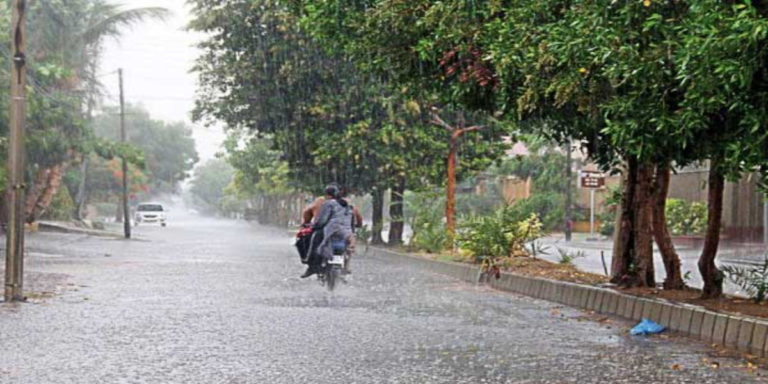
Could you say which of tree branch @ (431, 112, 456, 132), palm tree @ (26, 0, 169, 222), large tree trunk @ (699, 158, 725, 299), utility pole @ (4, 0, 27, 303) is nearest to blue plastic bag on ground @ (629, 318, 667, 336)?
large tree trunk @ (699, 158, 725, 299)

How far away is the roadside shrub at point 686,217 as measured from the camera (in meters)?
37.7

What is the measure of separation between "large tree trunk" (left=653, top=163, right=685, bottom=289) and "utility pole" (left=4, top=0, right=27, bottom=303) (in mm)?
8309

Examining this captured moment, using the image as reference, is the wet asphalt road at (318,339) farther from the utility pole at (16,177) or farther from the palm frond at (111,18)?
the palm frond at (111,18)

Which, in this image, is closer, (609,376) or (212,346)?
(609,376)

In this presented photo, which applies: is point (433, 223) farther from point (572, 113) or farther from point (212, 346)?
point (212, 346)

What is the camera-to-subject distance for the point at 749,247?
32.0 meters

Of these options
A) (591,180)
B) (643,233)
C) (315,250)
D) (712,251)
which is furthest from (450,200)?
(591,180)

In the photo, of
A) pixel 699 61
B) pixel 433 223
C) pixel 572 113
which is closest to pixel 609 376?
pixel 699 61

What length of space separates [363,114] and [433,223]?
417 centimetres

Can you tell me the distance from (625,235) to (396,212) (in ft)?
64.8

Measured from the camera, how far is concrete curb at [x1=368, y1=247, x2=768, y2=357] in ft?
32.6

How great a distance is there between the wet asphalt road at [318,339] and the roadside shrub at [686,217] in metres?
22.1

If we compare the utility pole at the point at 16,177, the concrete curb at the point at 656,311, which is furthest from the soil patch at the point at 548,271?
the utility pole at the point at 16,177

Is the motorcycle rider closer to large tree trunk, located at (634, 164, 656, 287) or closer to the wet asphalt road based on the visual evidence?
the wet asphalt road
